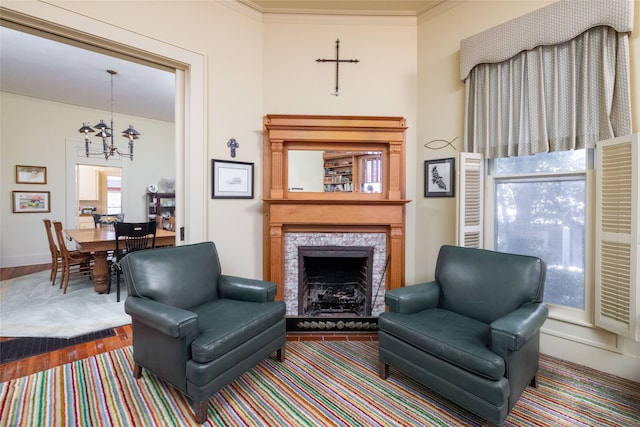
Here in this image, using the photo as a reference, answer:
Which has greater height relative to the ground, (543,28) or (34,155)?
(543,28)

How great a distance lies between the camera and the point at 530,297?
1819 millimetres

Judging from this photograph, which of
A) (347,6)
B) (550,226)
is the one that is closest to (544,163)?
(550,226)

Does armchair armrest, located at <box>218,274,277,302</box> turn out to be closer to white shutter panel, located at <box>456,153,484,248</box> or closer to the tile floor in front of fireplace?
the tile floor in front of fireplace

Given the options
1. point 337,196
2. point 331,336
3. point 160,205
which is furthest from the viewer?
point 160,205

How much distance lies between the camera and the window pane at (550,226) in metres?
2.23

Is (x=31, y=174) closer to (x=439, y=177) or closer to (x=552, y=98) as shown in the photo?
(x=439, y=177)

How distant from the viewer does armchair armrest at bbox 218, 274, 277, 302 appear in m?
2.16

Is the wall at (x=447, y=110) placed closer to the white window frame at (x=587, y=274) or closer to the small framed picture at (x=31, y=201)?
the white window frame at (x=587, y=274)

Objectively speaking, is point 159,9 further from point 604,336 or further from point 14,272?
point 14,272

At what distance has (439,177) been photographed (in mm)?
2832

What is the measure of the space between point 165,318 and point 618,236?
2871 mm

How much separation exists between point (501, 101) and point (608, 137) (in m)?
0.77

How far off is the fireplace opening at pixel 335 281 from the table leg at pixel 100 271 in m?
2.73

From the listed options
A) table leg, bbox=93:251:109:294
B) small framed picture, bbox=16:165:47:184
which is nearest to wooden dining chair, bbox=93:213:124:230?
small framed picture, bbox=16:165:47:184
